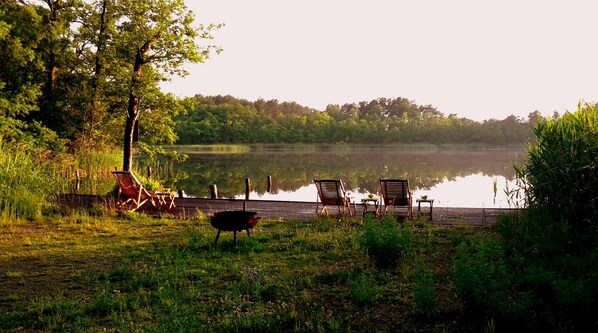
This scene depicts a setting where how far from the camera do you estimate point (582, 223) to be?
17.1ft

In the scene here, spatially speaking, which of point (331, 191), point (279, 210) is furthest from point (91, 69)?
point (331, 191)

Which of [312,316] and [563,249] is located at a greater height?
[563,249]

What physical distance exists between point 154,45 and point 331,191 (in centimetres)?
782

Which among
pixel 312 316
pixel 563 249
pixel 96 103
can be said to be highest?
pixel 96 103

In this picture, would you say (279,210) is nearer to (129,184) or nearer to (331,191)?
(331,191)

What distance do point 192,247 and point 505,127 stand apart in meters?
61.4

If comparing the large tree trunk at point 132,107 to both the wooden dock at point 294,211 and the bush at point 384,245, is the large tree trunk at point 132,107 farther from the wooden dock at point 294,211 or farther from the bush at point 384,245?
the bush at point 384,245

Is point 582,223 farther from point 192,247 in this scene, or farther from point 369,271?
point 192,247

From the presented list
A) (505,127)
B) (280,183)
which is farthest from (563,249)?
(505,127)

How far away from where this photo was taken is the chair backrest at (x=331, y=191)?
343 inches

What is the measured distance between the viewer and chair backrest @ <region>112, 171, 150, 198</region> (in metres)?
9.67

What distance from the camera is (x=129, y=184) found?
9.79 m

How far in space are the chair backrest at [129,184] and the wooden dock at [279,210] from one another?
1.59 ft

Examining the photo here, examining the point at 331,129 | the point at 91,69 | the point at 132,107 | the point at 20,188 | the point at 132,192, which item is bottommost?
the point at 132,192
